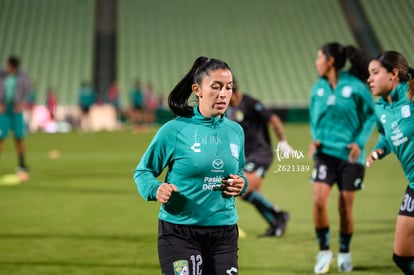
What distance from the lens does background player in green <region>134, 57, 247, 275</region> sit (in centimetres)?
433

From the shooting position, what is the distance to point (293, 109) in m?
40.0

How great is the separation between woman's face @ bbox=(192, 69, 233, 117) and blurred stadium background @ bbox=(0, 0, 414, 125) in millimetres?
35821

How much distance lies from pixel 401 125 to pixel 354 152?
5.76ft

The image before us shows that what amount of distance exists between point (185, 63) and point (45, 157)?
76.2ft

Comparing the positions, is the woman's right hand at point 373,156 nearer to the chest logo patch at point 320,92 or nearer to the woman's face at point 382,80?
the woman's face at point 382,80

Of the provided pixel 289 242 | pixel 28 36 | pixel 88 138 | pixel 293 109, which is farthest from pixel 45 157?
pixel 28 36

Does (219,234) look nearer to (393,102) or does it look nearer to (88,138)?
(393,102)

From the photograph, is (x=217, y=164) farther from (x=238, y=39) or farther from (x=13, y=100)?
(x=238, y=39)

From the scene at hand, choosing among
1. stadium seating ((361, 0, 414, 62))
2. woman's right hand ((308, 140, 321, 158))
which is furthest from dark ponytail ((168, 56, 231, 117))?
stadium seating ((361, 0, 414, 62))

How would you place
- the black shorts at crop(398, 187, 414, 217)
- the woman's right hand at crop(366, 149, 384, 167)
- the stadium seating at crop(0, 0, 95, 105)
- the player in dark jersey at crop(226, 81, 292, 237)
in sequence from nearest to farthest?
the black shorts at crop(398, 187, 414, 217) → the woman's right hand at crop(366, 149, 384, 167) → the player in dark jersey at crop(226, 81, 292, 237) → the stadium seating at crop(0, 0, 95, 105)

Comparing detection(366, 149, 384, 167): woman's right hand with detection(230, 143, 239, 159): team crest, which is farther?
detection(366, 149, 384, 167): woman's right hand

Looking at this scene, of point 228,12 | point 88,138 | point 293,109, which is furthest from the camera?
point 228,12

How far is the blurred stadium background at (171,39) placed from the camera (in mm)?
42344

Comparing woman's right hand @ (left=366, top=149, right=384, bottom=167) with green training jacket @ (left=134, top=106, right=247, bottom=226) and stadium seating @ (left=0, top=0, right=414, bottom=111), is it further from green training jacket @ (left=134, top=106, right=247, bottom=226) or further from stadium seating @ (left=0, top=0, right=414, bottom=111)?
stadium seating @ (left=0, top=0, right=414, bottom=111)
